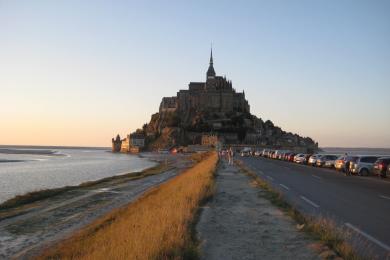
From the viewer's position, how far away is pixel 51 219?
66.1ft

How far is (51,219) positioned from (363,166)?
2433 centimetres

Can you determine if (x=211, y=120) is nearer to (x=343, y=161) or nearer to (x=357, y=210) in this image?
(x=343, y=161)

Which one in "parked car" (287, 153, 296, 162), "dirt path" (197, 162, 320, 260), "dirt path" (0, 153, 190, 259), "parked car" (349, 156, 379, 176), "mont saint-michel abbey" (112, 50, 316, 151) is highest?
"mont saint-michel abbey" (112, 50, 316, 151)

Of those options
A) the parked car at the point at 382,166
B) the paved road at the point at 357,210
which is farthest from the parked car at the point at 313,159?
the paved road at the point at 357,210

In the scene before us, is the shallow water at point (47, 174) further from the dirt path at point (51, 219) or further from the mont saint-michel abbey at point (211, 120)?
the mont saint-michel abbey at point (211, 120)

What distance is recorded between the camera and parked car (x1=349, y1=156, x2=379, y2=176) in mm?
35281

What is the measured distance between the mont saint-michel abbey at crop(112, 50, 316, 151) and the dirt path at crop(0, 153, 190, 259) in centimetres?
13876

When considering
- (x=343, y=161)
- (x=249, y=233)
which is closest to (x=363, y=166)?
(x=343, y=161)

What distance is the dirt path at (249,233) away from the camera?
28.2 feet

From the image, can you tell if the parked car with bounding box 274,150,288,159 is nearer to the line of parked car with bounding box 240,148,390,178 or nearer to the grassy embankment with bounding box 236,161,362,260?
the line of parked car with bounding box 240,148,390,178

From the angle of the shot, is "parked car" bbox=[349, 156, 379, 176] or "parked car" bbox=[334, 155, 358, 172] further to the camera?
"parked car" bbox=[334, 155, 358, 172]

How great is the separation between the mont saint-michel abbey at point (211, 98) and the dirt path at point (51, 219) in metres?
158

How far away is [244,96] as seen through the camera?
19625 cm

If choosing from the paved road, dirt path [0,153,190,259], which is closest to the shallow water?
dirt path [0,153,190,259]
